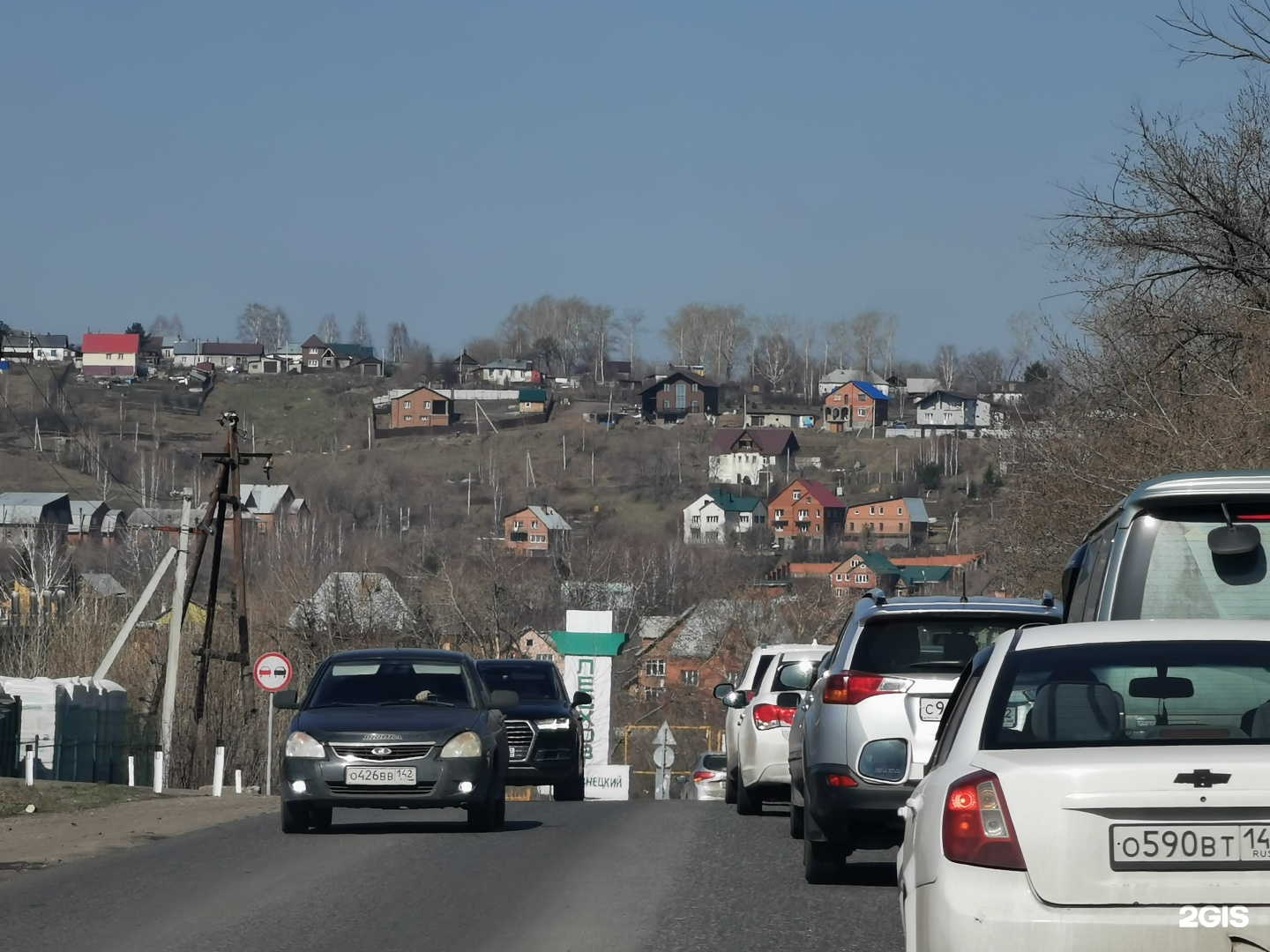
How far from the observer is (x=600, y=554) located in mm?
93000

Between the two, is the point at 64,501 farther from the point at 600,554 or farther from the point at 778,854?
the point at 778,854

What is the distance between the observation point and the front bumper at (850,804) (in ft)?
33.5

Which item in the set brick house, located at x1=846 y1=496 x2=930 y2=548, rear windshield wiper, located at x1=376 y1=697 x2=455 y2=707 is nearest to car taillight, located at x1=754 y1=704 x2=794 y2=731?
rear windshield wiper, located at x1=376 y1=697 x2=455 y2=707

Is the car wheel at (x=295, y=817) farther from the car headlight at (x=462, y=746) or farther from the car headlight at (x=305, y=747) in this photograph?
the car headlight at (x=462, y=746)

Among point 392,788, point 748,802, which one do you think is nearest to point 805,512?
point 748,802

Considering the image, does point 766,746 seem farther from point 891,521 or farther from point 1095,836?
point 891,521

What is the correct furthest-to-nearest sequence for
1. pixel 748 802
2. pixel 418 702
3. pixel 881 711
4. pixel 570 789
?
pixel 570 789, pixel 748 802, pixel 418 702, pixel 881 711

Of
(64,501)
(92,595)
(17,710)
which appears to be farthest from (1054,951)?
(64,501)

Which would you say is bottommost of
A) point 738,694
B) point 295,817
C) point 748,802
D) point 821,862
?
point 748,802

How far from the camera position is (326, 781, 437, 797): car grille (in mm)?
14586

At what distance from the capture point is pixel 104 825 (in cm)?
1742

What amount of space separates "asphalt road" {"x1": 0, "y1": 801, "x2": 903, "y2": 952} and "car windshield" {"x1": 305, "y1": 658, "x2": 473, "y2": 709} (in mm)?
1083

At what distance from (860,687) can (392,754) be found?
5266 millimetres

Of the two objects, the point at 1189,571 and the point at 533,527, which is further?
the point at 533,527
